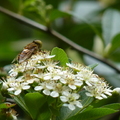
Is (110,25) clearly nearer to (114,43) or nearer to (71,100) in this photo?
(114,43)

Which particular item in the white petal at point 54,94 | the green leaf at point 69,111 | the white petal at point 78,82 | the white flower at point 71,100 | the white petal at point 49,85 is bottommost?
the green leaf at point 69,111

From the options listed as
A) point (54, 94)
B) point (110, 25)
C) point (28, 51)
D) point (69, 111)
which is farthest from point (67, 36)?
point (54, 94)

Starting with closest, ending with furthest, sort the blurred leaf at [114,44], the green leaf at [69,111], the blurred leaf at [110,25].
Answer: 1. the green leaf at [69,111]
2. the blurred leaf at [114,44]
3. the blurred leaf at [110,25]

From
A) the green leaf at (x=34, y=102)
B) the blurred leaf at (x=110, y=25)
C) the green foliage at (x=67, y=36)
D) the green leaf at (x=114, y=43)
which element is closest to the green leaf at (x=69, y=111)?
the green foliage at (x=67, y=36)

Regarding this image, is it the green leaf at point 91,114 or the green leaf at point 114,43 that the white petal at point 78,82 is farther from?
the green leaf at point 114,43

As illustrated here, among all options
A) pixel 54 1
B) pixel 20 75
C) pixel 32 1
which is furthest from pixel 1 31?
pixel 20 75

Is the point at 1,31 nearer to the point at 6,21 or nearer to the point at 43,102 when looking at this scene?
the point at 6,21
